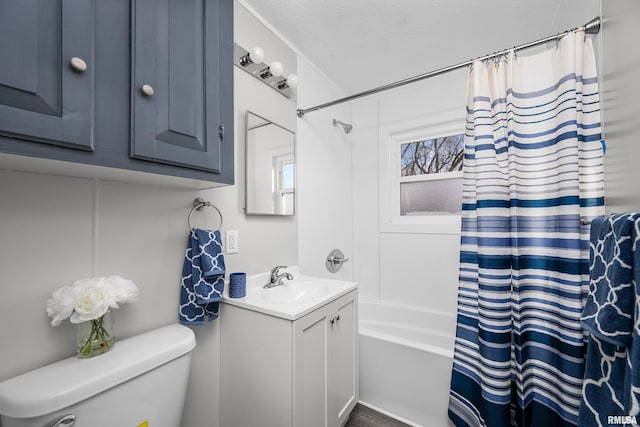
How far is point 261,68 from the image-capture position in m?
1.48

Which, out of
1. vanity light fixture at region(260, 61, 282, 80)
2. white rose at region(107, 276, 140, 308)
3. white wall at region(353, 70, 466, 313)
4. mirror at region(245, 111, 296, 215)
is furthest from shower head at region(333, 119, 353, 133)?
white rose at region(107, 276, 140, 308)

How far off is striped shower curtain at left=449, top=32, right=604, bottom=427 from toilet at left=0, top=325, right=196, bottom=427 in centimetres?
133

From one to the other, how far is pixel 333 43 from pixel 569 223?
1677mm

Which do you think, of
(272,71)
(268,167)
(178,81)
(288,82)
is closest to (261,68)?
(272,71)

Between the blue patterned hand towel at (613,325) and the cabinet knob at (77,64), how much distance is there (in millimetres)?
1356

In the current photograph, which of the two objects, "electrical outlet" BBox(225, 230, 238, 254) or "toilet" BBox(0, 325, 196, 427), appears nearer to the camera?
"toilet" BBox(0, 325, 196, 427)

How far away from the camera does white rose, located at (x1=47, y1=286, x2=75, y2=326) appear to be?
0.75m

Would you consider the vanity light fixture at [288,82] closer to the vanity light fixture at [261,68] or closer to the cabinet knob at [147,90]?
the vanity light fixture at [261,68]

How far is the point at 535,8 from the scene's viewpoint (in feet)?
4.75

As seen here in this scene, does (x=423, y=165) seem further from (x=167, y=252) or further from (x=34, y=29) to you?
(x=34, y=29)

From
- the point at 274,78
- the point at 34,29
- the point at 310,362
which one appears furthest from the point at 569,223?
the point at 34,29

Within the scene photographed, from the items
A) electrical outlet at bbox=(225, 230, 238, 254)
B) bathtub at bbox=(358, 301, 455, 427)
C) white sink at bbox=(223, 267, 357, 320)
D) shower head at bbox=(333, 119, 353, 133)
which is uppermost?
shower head at bbox=(333, 119, 353, 133)

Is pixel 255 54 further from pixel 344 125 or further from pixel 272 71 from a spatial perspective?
pixel 344 125

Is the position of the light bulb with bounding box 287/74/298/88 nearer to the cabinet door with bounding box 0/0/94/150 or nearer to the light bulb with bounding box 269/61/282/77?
the light bulb with bounding box 269/61/282/77
